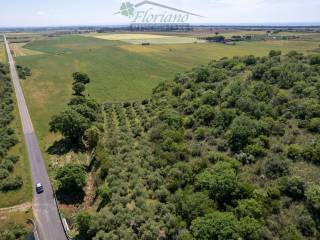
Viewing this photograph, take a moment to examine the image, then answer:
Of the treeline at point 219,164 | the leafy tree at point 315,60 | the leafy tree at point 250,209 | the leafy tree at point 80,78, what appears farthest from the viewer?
the leafy tree at point 80,78

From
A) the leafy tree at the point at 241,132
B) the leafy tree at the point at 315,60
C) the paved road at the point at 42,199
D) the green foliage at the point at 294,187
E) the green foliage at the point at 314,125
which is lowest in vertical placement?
the paved road at the point at 42,199

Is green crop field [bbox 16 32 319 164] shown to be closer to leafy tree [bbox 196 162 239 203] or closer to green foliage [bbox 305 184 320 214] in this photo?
leafy tree [bbox 196 162 239 203]

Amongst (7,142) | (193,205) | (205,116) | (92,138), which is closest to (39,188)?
(92,138)

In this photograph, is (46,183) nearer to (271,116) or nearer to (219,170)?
(219,170)

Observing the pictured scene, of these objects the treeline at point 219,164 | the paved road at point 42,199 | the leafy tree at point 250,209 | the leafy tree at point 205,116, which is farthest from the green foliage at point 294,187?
the paved road at point 42,199

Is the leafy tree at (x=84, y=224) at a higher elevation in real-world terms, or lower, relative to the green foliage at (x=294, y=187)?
lower

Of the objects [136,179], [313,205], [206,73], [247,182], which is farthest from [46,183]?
[206,73]

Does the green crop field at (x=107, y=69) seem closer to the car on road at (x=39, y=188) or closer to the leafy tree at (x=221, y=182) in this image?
the car on road at (x=39, y=188)

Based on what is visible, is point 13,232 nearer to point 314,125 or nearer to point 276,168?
point 276,168
